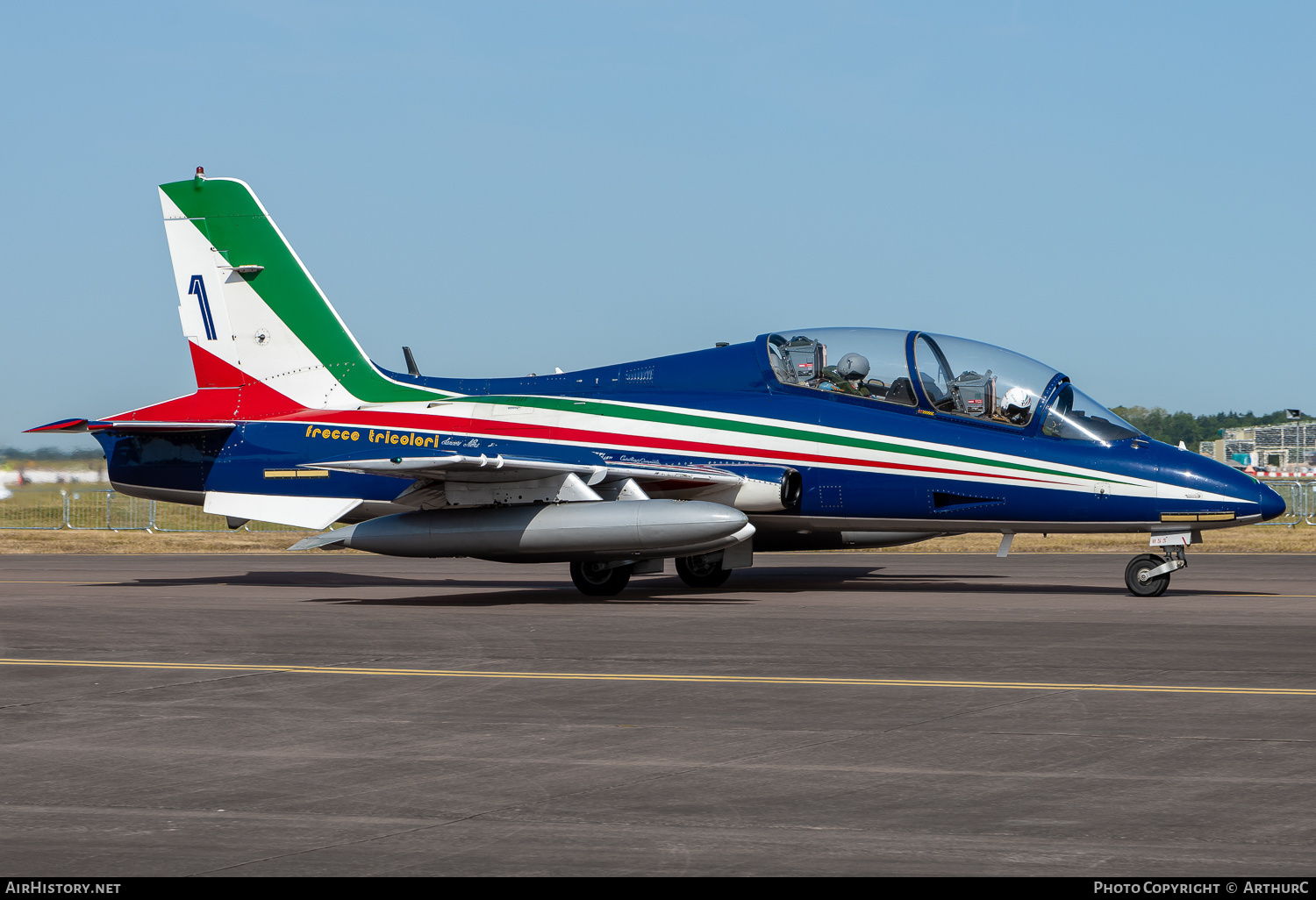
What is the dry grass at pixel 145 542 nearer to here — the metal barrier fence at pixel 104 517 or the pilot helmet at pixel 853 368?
the metal barrier fence at pixel 104 517

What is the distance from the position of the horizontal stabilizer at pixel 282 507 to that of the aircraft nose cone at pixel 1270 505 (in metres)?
11.7

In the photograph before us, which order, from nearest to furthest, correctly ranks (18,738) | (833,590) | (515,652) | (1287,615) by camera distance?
(18,738)
(515,652)
(1287,615)
(833,590)

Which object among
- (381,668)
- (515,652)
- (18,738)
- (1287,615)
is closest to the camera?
(18,738)

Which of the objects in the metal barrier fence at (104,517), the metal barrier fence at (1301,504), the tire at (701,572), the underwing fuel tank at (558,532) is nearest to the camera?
the underwing fuel tank at (558,532)

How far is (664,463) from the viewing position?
58.2 ft

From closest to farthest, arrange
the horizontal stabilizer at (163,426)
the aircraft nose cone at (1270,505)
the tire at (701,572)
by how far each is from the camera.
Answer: the aircraft nose cone at (1270,505), the tire at (701,572), the horizontal stabilizer at (163,426)

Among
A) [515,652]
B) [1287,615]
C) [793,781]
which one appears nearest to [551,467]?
[515,652]

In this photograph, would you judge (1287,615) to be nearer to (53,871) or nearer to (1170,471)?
(1170,471)

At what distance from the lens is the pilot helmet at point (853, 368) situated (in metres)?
17.2

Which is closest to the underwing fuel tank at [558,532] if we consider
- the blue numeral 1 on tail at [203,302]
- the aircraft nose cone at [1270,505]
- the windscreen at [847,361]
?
the windscreen at [847,361]

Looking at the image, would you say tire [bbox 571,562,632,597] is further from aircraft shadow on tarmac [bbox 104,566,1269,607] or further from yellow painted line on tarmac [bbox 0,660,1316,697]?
yellow painted line on tarmac [bbox 0,660,1316,697]

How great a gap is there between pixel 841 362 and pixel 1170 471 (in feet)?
14.0

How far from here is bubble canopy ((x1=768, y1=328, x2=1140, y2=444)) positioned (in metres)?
16.4

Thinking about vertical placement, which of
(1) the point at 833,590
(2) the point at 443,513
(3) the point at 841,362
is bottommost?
(1) the point at 833,590
